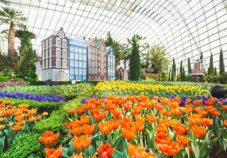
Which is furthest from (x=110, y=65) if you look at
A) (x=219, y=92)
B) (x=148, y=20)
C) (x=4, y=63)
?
(x=219, y=92)

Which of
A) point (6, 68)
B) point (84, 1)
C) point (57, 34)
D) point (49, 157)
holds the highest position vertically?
point (84, 1)

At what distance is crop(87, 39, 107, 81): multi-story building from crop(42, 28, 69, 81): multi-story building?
189 inches

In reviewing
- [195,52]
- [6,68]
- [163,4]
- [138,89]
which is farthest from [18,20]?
[138,89]

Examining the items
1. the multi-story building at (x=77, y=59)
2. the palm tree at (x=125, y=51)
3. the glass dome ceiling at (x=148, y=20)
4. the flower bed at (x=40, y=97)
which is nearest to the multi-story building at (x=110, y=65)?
the multi-story building at (x=77, y=59)

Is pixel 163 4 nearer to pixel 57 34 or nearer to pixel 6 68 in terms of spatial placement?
pixel 57 34

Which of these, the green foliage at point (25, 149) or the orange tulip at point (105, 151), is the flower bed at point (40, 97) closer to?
the green foliage at point (25, 149)

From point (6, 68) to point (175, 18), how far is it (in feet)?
84.3

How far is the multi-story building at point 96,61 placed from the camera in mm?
35031

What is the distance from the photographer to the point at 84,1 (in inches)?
1417

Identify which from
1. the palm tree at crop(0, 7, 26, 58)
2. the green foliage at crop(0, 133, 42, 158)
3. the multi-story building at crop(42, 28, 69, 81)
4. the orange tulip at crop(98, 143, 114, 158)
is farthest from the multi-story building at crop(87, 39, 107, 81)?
the orange tulip at crop(98, 143, 114, 158)

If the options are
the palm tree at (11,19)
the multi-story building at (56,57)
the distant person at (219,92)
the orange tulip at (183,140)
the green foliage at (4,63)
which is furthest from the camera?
the green foliage at (4,63)

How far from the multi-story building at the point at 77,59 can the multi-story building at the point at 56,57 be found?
0.91 meters

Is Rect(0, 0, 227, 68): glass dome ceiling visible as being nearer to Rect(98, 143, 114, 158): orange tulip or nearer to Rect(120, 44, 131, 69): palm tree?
Rect(120, 44, 131, 69): palm tree

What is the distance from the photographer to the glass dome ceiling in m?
33.0
